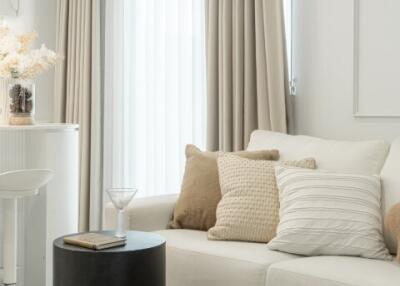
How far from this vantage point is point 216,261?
102 inches

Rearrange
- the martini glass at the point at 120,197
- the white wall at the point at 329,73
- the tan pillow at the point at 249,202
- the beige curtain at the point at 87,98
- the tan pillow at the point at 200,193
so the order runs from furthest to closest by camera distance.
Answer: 1. the beige curtain at the point at 87,98
2. the white wall at the point at 329,73
3. the tan pillow at the point at 200,193
4. the tan pillow at the point at 249,202
5. the martini glass at the point at 120,197

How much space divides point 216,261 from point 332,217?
50 cm

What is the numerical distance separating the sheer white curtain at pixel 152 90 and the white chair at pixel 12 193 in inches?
40.7

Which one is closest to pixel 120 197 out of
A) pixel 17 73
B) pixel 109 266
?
pixel 109 266

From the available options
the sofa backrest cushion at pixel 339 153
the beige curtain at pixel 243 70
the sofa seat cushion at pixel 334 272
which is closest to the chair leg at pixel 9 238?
the beige curtain at pixel 243 70

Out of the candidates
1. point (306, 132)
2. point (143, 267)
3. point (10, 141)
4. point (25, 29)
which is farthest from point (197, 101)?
point (143, 267)

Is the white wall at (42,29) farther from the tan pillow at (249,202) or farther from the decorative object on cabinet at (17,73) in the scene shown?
the tan pillow at (249,202)

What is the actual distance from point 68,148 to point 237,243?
149 cm

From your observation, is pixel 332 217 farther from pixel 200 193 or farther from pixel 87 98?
pixel 87 98

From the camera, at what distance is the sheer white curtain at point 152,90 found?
4.20 meters

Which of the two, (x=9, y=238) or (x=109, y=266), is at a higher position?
(x=109, y=266)

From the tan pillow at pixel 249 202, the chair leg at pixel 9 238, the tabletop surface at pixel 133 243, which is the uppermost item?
the tan pillow at pixel 249 202

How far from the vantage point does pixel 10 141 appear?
3.95m

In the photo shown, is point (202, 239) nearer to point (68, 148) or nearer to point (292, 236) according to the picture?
point (292, 236)
